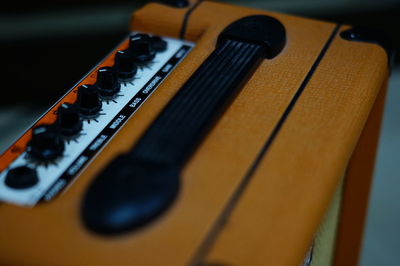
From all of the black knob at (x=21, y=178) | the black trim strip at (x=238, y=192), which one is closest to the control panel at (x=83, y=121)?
the black knob at (x=21, y=178)

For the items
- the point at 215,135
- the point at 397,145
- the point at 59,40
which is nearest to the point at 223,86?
the point at 215,135

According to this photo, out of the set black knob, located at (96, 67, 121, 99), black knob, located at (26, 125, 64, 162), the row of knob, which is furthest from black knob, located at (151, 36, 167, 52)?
black knob, located at (26, 125, 64, 162)

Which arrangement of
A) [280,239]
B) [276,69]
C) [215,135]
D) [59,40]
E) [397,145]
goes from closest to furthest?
[280,239] → [215,135] → [276,69] → [397,145] → [59,40]

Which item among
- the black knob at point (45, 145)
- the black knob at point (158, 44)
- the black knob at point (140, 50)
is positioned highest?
the black knob at point (158, 44)

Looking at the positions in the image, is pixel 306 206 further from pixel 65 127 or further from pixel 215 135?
pixel 65 127

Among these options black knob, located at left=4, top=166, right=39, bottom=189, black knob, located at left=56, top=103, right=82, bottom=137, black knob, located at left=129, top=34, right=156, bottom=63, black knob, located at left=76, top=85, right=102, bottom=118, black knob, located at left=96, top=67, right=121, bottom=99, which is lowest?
black knob, located at left=4, top=166, right=39, bottom=189

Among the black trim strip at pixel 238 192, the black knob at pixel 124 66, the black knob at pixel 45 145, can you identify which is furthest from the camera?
the black knob at pixel 124 66

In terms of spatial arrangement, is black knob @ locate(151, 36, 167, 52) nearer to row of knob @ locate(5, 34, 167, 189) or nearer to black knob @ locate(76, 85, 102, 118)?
row of knob @ locate(5, 34, 167, 189)

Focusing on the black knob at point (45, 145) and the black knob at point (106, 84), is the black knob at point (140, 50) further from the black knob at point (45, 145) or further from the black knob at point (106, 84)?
the black knob at point (45, 145)

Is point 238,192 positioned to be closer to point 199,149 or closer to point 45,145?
point 199,149
